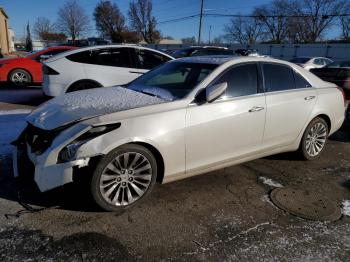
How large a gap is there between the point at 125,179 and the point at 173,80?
5.35 ft

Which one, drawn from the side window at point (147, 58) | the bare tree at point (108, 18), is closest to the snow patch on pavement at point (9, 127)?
the side window at point (147, 58)

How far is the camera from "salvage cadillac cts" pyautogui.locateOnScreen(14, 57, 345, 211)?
3115 millimetres

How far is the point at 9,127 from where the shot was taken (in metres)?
6.09

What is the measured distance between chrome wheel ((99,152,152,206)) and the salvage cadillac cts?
0.01 m

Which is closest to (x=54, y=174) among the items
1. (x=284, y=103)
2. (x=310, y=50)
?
(x=284, y=103)

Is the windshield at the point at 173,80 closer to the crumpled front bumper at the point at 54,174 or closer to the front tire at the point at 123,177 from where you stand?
the front tire at the point at 123,177

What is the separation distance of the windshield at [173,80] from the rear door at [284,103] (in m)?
0.88

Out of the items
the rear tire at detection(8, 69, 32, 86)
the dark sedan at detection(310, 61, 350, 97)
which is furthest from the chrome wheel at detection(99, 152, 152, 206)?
the dark sedan at detection(310, 61, 350, 97)

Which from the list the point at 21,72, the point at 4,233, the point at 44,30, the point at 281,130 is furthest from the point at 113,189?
the point at 44,30

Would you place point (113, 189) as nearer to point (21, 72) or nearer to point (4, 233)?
point (4, 233)

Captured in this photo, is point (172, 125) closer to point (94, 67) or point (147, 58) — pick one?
point (94, 67)

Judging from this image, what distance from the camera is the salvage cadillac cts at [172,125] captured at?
3.12 metres

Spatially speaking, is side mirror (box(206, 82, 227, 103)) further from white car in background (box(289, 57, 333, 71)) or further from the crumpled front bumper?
white car in background (box(289, 57, 333, 71))

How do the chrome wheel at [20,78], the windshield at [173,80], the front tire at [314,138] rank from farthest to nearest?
the chrome wheel at [20,78] < the front tire at [314,138] < the windshield at [173,80]
